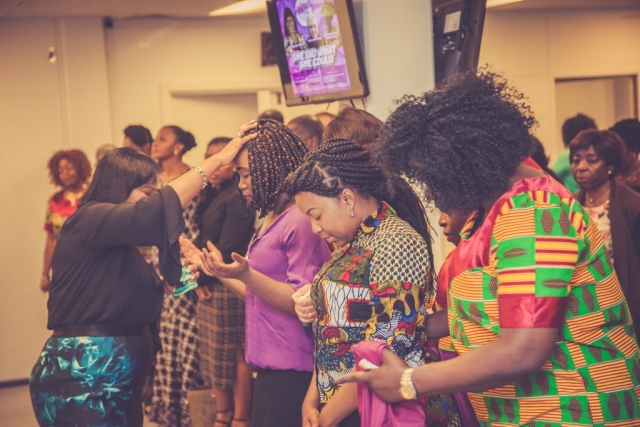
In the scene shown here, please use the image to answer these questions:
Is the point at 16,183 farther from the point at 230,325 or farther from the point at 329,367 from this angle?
the point at 329,367

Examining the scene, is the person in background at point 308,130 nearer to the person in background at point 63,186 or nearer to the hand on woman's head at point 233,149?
the hand on woman's head at point 233,149

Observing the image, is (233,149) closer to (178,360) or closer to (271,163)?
(271,163)

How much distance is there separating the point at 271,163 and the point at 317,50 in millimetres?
1655

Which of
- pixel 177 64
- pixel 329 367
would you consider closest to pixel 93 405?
pixel 329 367

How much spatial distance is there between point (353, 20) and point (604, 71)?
4832 mm

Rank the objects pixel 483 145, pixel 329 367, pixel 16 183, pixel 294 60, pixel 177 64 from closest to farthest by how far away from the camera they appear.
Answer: pixel 483 145
pixel 329 367
pixel 294 60
pixel 16 183
pixel 177 64

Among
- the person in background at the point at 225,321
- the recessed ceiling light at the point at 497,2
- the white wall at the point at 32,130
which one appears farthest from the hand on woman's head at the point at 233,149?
the white wall at the point at 32,130

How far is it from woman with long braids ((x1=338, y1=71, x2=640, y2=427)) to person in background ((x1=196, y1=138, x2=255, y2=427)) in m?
2.83

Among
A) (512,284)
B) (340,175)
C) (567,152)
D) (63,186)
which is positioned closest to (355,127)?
(340,175)

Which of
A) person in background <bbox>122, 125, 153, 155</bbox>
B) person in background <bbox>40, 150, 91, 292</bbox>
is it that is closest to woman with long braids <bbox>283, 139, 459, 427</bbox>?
person in background <bbox>122, 125, 153, 155</bbox>

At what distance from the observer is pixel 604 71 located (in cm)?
800

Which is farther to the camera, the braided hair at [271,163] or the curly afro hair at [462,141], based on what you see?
the braided hair at [271,163]

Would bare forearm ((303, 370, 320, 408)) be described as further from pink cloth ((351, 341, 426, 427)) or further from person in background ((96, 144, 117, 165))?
person in background ((96, 144, 117, 165))

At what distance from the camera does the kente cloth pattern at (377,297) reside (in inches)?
82.3
